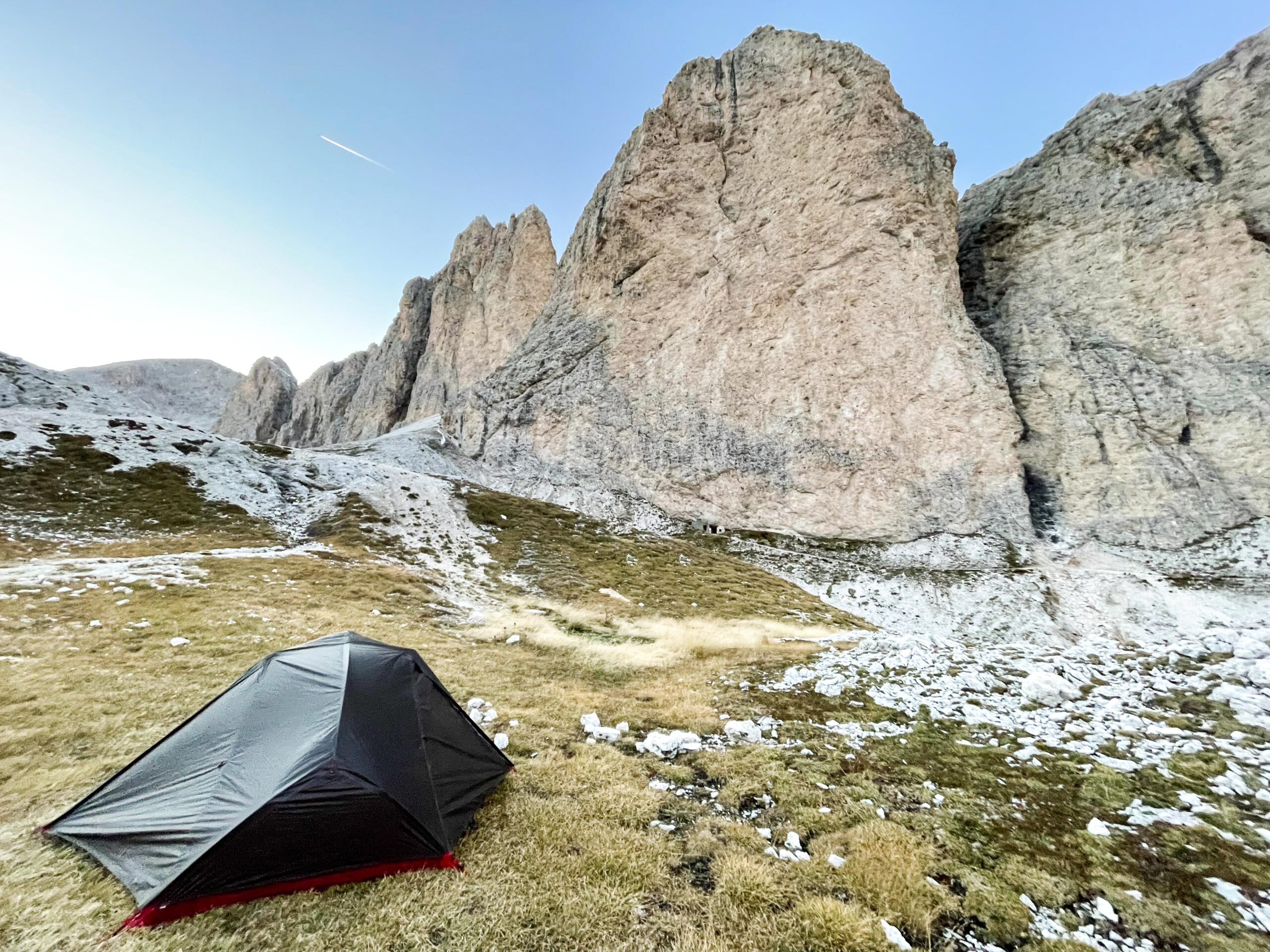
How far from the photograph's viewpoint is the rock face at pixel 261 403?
474 ft

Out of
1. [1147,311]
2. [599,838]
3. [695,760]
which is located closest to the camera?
[599,838]

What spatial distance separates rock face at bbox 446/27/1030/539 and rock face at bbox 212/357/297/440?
4178 inches

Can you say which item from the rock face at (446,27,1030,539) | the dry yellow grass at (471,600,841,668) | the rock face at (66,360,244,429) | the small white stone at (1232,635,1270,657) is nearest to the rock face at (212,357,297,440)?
the rock face at (66,360,244,429)

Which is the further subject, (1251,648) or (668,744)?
(1251,648)

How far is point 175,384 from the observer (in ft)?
579

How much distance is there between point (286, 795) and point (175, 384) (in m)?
234

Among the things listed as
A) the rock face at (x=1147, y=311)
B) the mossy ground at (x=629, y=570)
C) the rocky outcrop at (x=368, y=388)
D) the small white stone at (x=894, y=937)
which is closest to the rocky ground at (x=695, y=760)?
the small white stone at (x=894, y=937)

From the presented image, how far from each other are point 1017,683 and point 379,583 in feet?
95.4

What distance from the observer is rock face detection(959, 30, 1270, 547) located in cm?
4703

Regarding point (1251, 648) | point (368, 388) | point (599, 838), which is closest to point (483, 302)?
point (368, 388)

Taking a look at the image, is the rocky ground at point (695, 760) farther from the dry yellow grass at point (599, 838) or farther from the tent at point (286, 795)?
the tent at point (286, 795)

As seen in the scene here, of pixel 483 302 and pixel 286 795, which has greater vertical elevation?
pixel 483 302

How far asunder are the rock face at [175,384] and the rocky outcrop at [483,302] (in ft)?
312

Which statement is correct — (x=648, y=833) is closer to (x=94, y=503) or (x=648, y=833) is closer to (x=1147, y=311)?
(x=94, y=503)
